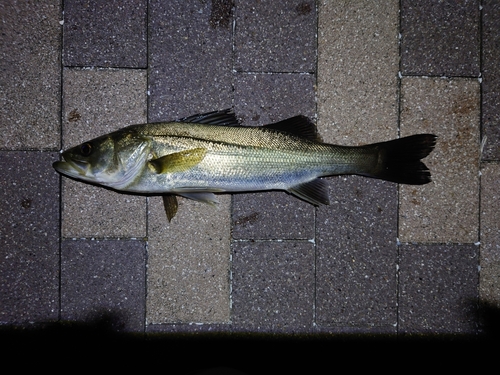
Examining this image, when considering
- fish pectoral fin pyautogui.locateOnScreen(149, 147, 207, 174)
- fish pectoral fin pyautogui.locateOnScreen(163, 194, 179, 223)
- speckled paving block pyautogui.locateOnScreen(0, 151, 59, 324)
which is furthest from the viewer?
speckled paving block pyautogui.locateOnScreen(0, 151, 59, 324)

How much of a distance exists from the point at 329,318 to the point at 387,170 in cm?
157

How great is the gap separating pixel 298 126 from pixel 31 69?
8.64 ft

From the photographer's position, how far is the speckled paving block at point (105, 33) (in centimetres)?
341

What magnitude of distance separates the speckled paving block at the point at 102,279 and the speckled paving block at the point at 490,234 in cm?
340

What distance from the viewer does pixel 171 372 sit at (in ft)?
11.3

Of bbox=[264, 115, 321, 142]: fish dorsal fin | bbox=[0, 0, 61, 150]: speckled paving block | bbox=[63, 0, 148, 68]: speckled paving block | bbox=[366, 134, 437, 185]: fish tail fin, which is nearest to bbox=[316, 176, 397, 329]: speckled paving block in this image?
bbox=[366, 134, 437, 185]: fish tail fin

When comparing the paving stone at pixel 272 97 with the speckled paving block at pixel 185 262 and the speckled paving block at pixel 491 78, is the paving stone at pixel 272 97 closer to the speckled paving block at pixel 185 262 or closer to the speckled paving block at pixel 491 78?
the speckled paving block at pixel 185 262

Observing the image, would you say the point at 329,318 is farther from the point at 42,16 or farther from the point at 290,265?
the point at 42,16

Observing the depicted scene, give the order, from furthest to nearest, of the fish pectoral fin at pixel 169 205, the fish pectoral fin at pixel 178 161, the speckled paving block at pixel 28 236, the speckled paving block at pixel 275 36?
the speckled paving block at pixel 275 36
the speckled paving block at pixel 28 236
the fish pectoral fin at pixel 169 205
the fish pectoral fin at pixel 178 161

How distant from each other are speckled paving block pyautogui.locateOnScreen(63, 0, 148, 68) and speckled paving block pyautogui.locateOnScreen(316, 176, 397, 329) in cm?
241

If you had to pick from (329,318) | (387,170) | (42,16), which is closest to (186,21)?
(42,16)

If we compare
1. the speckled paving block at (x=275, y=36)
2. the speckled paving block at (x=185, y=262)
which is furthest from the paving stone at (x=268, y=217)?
the speckled paving block at (x=275, y=36)

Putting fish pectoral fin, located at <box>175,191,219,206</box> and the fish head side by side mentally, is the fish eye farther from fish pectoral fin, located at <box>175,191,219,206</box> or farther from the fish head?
fish pectoral fin, located at <box>175,191,219,206</box>

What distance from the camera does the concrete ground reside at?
11.1 ft
